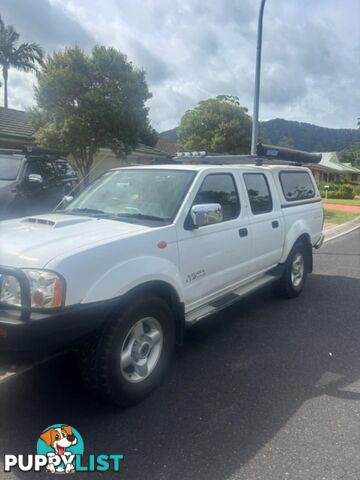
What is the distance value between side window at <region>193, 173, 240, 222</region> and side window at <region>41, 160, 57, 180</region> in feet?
19.0

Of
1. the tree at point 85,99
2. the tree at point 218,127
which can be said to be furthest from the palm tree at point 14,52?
the tree at point 85,99

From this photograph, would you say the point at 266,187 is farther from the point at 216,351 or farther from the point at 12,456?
the point at 12,456

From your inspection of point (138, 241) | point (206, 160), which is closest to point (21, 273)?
point (138, 241)

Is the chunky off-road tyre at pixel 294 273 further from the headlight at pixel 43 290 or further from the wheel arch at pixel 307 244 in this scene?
the headlight at pixel 43 290

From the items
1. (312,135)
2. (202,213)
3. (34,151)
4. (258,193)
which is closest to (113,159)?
(34,151)

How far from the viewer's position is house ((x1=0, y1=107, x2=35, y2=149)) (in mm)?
14812

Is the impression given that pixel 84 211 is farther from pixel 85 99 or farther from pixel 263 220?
pixel 85 99

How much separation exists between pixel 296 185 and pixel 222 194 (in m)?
2.11

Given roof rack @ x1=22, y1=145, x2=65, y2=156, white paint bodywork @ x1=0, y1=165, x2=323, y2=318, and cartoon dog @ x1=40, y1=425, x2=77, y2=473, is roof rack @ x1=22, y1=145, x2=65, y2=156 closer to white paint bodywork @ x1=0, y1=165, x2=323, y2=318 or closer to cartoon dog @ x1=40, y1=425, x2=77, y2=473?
white paint bodywork @ x1=0, y1=165, x2=323, y2=318

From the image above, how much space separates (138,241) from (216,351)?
162 cm

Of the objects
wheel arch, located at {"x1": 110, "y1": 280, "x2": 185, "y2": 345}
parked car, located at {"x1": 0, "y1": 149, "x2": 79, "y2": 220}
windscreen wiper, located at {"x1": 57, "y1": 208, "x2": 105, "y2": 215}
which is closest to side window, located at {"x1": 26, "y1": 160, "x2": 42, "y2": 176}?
parked car, located at {"x1": 0, "y1": 149, "x2": 79, "y2": 220}

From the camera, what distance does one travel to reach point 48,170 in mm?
9227

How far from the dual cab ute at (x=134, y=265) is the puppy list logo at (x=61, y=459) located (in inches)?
15.7

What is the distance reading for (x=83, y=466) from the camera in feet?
8.23
